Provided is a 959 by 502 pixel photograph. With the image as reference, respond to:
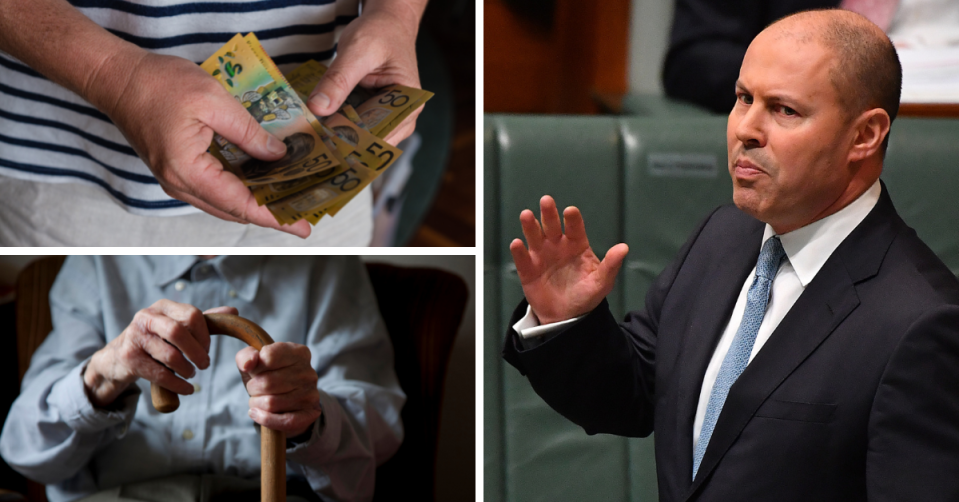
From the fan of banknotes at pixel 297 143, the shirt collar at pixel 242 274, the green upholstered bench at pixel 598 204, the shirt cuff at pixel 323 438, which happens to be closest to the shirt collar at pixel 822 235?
the green upholstered bench at pixel 598 204

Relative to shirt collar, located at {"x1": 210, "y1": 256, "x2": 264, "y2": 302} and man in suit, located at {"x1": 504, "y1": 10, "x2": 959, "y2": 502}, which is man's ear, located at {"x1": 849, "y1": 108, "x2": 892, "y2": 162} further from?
shirt collar, located at {"x1": 210, "y1": 256, "x2": 264, "y2": 302}

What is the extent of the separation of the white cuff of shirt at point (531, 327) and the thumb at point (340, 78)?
1.36 ft

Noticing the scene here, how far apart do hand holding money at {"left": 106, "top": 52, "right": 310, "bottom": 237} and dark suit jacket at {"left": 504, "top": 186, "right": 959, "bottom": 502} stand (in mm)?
426

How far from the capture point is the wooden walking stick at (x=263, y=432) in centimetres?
72

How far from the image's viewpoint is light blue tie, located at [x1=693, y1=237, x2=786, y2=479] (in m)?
0.75

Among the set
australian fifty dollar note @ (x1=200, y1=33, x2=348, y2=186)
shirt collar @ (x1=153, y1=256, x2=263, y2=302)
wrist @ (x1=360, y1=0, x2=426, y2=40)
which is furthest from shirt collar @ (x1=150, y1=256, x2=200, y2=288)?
wrist @ (x1=360, y1=0, x2=426, y2=40)

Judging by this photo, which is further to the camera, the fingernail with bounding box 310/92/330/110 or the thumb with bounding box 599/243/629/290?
the fingernail with bounding box 310/92/330/110

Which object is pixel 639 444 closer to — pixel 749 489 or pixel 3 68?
pixel 749 489

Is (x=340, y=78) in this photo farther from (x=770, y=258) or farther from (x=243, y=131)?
(x=770, y=258)

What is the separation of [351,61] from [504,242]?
1.11 ft

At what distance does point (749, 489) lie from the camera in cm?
70

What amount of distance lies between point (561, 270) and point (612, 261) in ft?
0.21

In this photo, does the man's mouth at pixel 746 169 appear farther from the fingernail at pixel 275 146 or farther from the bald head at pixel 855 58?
the fingernail at pixel 275 146

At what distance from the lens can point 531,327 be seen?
85cm
